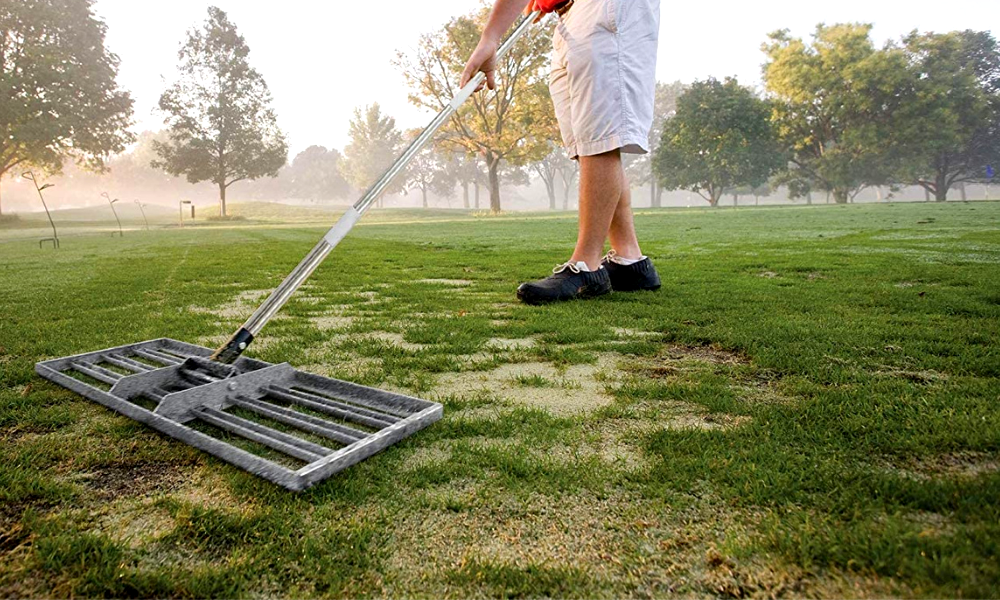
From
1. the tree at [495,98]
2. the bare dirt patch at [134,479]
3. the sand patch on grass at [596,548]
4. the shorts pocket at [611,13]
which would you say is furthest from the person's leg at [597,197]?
the tree at [495,98]

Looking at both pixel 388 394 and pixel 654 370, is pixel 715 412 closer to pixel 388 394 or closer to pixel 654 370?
pixel 654 370

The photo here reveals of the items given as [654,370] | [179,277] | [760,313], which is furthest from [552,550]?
[179,277]

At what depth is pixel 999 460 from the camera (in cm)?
111

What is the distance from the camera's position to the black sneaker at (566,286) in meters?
3.21

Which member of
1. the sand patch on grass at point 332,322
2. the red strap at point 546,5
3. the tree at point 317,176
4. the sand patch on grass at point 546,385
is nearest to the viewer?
the sand patch on grass at point 546,385

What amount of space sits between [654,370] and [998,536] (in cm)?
110

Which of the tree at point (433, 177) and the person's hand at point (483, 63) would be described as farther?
the tree at point (433, 177)

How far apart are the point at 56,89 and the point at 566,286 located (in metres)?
39.0

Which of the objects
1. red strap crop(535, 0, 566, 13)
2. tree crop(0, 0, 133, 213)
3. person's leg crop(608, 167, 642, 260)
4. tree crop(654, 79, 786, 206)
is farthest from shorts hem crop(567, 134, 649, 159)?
tree crop(654, 79, 786, 206)

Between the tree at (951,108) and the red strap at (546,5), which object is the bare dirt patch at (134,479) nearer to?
the red strap at (546,5)

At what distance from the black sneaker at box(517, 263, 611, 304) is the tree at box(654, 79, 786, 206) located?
138 feet

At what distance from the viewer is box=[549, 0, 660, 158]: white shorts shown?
3111 millimetres

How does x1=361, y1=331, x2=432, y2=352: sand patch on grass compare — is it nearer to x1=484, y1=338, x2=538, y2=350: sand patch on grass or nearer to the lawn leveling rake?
x1=484, y1=338, x2=538, y2=350: sand patch on grass

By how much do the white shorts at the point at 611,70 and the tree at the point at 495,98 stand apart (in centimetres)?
2680
